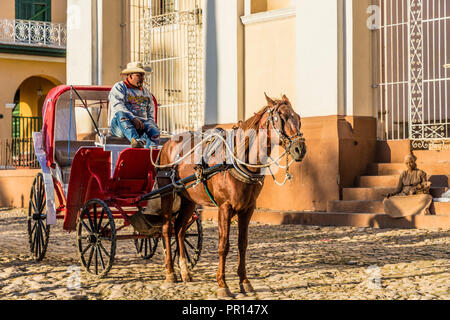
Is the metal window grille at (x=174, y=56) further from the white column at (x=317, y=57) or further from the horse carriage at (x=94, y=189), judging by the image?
the horse carriage at (x=94, y=189)

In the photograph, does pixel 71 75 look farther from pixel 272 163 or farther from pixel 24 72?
pixel 272 163

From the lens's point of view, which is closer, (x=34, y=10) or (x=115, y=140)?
(x=115, y=140)

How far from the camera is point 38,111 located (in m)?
29.1

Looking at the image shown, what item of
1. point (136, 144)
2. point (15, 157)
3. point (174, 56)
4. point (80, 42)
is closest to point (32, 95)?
point (15, 157)

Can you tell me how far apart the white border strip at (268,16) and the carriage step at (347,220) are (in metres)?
3.98

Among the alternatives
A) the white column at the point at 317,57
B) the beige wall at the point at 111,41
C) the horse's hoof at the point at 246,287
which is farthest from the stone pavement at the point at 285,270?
the beige wall at the point at 111,41

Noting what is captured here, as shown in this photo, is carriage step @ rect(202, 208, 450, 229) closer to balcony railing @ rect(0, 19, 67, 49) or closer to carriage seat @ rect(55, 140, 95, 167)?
carriage seat @ rect(55, 140, 95, 167)

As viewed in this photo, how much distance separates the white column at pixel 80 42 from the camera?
62.6ft

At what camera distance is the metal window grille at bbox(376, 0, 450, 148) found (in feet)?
43.7

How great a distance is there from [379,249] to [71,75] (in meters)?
12.2

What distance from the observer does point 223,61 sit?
15.4m

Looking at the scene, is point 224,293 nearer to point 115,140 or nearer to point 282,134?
point 282,134

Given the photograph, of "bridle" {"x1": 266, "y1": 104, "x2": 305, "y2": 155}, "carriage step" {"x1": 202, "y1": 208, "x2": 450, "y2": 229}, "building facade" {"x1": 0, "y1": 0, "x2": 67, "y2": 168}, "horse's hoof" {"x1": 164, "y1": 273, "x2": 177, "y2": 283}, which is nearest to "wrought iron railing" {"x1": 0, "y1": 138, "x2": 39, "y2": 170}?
"building facade" {"x1": 0, "y1": 0, "x2": 67, "y2": 168}

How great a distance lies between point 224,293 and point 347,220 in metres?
6.11
